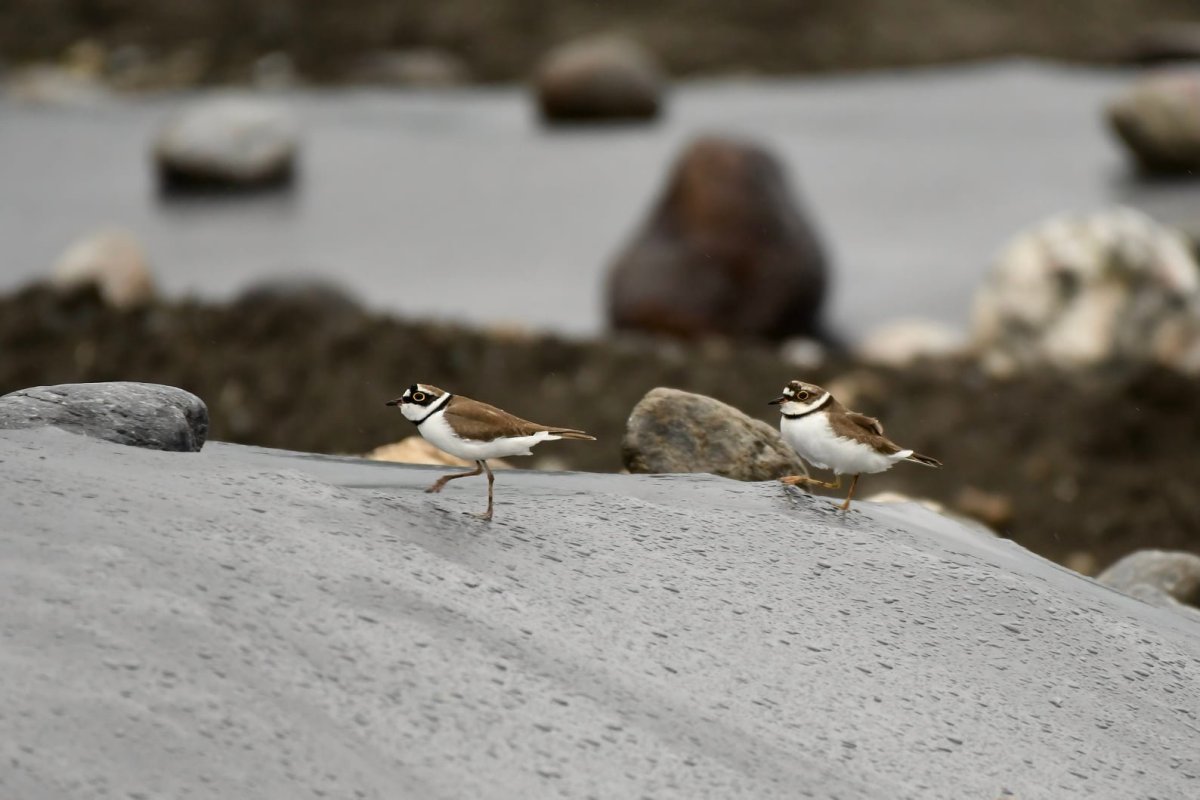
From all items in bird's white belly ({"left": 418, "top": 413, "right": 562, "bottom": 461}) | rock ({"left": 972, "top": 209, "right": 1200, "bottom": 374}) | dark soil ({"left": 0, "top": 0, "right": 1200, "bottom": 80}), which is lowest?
bird's white belly ({"left": 418, "top": 413, "right": 562, "bottom": 461})

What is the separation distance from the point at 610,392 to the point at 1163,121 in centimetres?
850

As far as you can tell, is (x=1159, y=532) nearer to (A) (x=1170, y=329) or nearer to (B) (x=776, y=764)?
(A) (x=1170, y=329)

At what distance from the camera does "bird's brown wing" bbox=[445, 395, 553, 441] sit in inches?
132

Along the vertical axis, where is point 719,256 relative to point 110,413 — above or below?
above

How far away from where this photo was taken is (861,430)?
3.71 m

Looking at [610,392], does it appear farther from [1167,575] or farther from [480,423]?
[480,423]

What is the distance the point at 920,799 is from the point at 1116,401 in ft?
22.7

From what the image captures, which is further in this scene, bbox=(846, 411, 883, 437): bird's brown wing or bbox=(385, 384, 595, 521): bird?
bbox=(846, 411, 883, 437): bird's brown wing

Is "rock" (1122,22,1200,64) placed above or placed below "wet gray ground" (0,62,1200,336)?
above

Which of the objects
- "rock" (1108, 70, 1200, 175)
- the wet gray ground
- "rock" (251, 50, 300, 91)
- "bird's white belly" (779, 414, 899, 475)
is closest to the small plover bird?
"bird's white belly" (779, 414, 899, 475)

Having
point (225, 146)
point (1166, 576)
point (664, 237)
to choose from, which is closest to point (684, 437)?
point (1166, 576)

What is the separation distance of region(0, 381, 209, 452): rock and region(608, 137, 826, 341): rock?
9.07 m

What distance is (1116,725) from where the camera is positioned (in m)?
3.48

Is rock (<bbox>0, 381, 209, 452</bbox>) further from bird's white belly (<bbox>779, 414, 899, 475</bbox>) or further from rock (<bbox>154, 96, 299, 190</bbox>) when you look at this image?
rock (<bbox>154, 96, 299, 190</bbox>)
